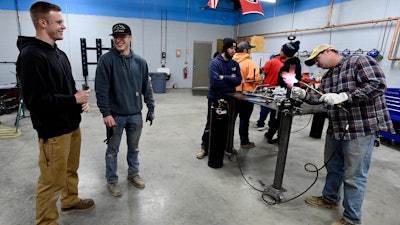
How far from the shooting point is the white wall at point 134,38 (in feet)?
23.6

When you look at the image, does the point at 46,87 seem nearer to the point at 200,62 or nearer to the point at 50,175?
the point at 50,175

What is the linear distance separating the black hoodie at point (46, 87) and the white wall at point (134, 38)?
719cm

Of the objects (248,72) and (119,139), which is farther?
(248,72)

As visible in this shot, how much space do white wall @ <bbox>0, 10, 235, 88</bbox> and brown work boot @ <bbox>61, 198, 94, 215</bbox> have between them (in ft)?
23.2

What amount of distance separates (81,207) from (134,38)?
7.44 metres

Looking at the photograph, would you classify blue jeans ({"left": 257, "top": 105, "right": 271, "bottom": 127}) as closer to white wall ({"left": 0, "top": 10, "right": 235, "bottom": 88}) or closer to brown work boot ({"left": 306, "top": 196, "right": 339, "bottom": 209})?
brown work boot ({"left": 306, "top": 196, "right": 339, "bottom": 209})

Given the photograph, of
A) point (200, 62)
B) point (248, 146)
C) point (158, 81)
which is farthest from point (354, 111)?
point (200, 62)

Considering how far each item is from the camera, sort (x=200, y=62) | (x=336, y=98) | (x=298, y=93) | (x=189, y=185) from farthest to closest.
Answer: (x=200, y=62), (x=189, y=185), (x=298, y=93), (x=336, y=98)

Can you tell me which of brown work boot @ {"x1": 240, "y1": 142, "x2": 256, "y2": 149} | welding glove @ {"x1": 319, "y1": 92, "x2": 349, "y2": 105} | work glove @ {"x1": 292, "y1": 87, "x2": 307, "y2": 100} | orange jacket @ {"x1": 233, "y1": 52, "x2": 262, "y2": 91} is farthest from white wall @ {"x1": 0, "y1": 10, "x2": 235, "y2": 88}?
welding glove @ {"x1": 319, "y1": 92, "x2": 349, "y2": 105}

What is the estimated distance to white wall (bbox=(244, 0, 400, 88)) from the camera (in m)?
4.56

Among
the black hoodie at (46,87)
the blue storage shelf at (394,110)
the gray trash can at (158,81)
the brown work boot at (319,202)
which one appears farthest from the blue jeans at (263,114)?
the gray trash can at (158,81)

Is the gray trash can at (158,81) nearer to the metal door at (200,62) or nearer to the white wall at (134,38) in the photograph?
the white wall at (134,38)

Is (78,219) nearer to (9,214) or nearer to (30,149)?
(9,214)

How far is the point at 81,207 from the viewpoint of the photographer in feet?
6.39
